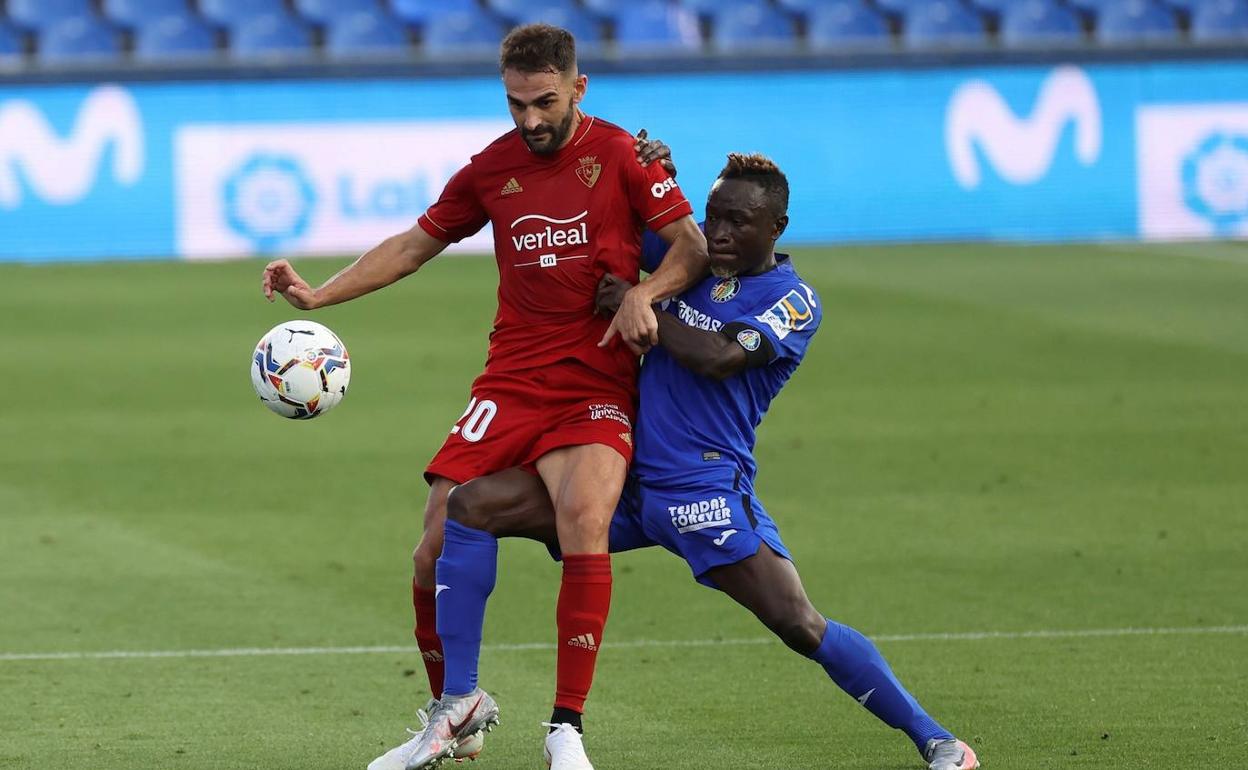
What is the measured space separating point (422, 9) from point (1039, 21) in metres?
7.60

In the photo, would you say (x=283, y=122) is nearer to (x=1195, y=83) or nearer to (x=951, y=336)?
(x=951, y=336)

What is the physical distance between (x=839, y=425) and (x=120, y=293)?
8087 millimetres

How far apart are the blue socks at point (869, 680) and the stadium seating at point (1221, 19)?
20.5m

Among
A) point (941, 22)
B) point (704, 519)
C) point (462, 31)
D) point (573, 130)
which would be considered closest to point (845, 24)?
point (941, 22)

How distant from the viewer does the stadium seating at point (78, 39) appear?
872 inches

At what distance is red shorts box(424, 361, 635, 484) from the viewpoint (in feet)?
18.9

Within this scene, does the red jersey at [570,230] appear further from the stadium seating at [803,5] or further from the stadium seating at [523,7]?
the stadium seating at [803,5]

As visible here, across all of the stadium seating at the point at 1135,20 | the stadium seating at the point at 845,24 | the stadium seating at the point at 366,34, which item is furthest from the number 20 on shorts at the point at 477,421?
the stadium seating at the point at 1135,20

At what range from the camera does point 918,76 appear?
21.1 metres

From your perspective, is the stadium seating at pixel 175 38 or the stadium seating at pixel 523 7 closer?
the stadium seating at pixel 175 38

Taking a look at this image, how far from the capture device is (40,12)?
73.6 feet

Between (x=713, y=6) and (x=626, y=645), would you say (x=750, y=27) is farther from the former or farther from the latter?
(x=626, y=645)

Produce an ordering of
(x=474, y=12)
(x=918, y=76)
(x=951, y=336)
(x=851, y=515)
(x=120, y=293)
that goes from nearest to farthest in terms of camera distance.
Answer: (x=851, y=515), (x=951, y=336), (x=120, y=293), (x=918, y=76), (x=474, y=12)

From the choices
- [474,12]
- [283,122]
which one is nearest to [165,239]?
[283,122]
